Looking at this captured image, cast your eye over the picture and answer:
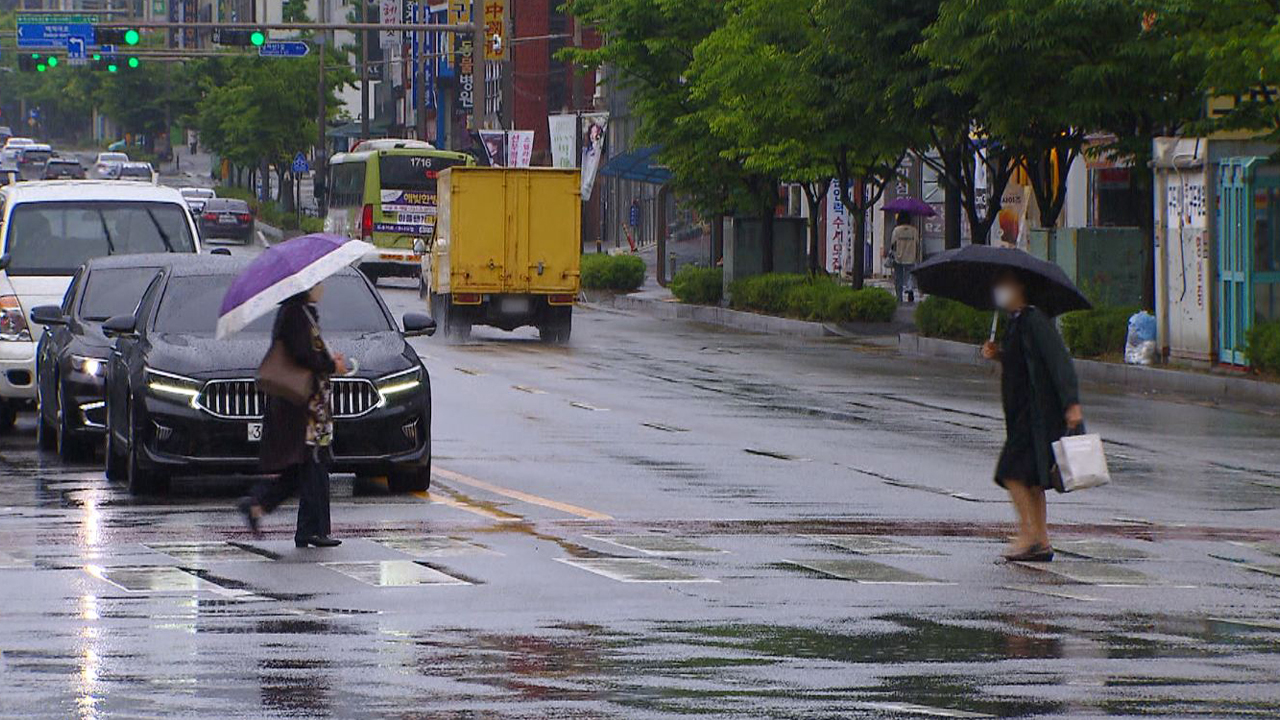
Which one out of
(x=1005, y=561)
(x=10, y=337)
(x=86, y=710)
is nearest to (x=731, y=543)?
(x=1005, y=561)

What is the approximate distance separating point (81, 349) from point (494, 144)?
4351cm

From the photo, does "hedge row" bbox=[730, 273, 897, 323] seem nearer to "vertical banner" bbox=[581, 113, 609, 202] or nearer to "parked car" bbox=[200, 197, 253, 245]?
"vertical banner" bbox=[581, 113, 609, 202]

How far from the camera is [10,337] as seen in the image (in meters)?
20.6

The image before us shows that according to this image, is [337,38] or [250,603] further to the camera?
[337,38]

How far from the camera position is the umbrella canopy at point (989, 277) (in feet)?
41.5

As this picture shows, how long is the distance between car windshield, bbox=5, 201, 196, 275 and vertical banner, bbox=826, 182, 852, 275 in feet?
123

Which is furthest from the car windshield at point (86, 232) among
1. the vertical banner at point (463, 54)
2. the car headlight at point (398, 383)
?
the vertical banner at point (463, 54)

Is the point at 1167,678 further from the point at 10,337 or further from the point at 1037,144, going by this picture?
the point at 1037,144

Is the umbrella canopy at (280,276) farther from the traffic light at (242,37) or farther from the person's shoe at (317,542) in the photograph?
the traffic light at (242,37)

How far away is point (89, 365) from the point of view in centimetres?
1772

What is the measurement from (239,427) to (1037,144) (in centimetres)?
2043

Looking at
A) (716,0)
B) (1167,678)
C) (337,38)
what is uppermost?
(337,38)

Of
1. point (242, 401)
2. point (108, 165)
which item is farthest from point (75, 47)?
point (242, 401)

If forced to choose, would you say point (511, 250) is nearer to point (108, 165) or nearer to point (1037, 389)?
point (1037, 389)
